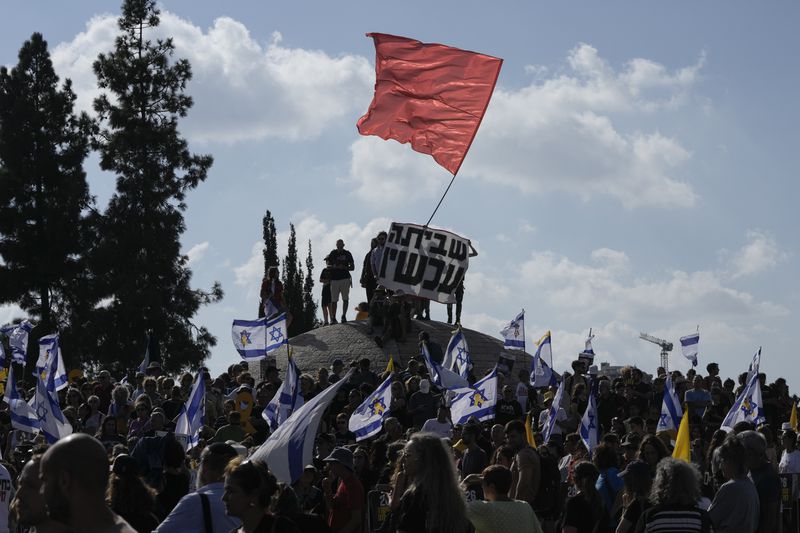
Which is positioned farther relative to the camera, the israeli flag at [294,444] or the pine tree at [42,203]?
the pine tree at [42,203]

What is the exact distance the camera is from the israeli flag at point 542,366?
78.8 ft

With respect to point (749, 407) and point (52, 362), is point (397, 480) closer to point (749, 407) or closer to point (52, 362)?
point (749, 407)

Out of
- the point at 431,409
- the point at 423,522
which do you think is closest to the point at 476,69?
the point at 431,409

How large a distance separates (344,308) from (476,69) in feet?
28.2

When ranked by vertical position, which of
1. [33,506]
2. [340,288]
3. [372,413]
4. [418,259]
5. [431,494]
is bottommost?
[33,506]

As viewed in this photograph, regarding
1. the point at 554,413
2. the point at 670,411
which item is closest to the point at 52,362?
the point at 554,413

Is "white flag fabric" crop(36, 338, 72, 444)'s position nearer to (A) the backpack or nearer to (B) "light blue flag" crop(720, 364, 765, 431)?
(A) the backpack

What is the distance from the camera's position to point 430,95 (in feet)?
80.5

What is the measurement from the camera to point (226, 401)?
64.7ft

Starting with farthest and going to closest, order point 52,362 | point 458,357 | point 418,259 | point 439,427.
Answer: point 418,259 → point 458,357 → point 52,362 → point 439,427

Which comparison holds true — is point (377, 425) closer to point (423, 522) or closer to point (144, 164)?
point (423, 522)

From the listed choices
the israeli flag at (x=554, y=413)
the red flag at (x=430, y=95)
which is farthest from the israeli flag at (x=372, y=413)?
the red flag at (x=430, y=95)

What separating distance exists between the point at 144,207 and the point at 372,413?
29052mm

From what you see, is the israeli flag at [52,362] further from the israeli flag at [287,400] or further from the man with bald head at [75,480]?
the man with bald head at [75,480]
